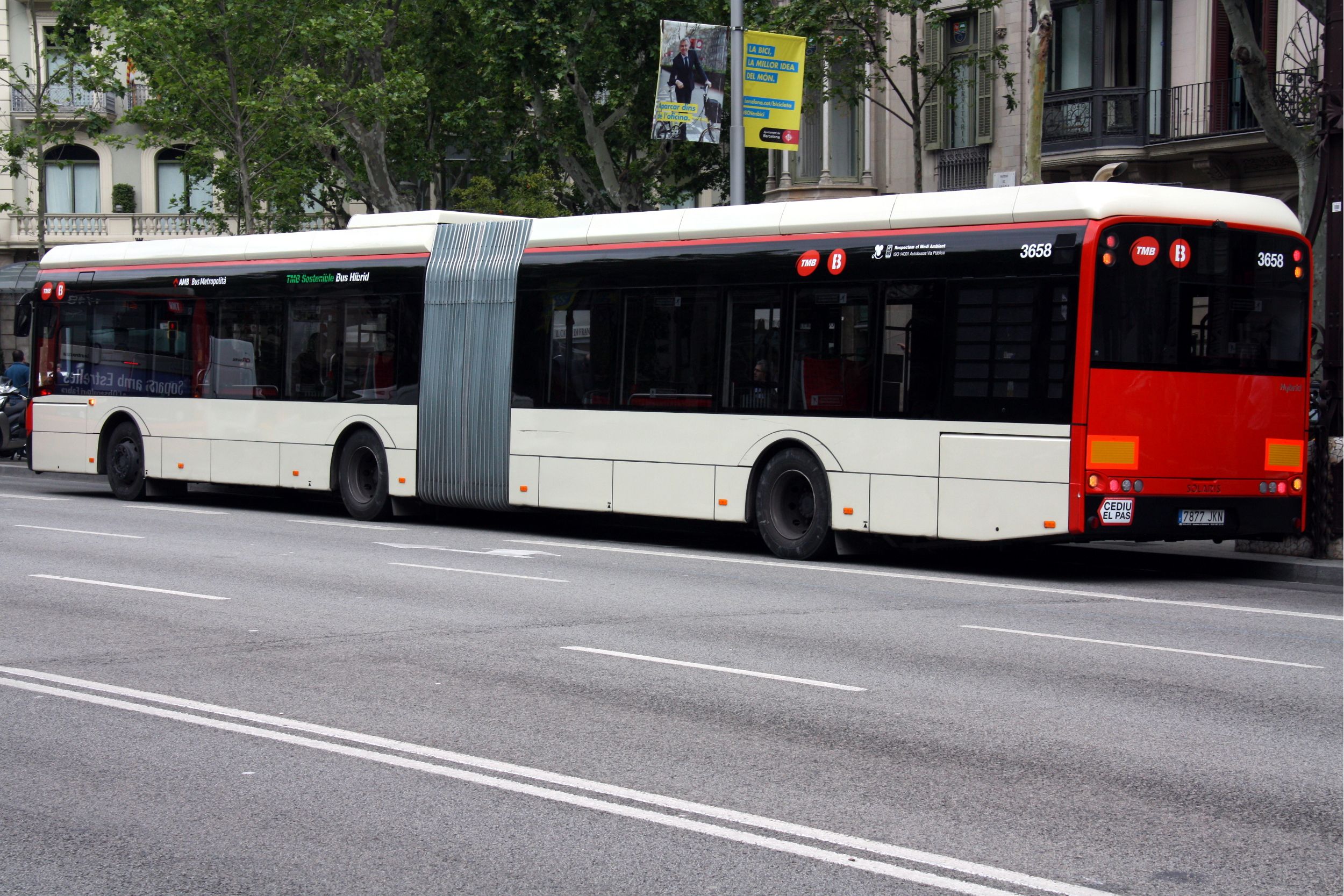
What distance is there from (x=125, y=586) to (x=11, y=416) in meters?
22.6

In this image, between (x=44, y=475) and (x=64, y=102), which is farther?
(x=64, y=102)

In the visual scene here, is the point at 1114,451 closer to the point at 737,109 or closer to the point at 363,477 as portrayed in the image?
the point at 363,477

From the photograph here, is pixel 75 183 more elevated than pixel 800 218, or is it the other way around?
pixel 75 183

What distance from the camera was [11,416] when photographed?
33.5 meters

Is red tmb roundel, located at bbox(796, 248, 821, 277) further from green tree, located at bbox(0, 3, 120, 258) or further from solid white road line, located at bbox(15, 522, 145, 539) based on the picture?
green tree, located at bbox(0, 3, 120, 258)

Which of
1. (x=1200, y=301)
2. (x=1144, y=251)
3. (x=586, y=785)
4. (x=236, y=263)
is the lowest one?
(x=586, y=785)

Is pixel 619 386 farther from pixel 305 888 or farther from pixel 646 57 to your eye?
pixel 646 57

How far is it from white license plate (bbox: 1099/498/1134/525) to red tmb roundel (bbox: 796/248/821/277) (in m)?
3.56

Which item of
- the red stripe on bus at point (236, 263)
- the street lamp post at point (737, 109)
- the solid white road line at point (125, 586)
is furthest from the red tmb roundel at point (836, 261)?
the street lamp post at point (737, 109)

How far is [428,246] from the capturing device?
63.7 feet

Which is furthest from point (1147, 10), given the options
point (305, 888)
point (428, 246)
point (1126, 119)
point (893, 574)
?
point (305, 888)

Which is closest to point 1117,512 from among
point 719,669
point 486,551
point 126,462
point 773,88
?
point 719,669

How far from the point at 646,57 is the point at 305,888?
31.1 meters

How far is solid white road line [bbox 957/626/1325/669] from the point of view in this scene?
972 cm
